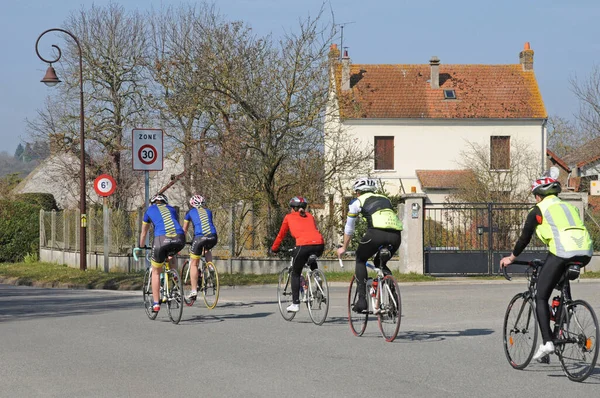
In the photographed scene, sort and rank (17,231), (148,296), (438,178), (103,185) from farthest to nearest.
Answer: (438,178), (17,231), (103,185), (148,296)

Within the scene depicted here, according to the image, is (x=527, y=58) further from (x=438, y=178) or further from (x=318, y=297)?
(x=318, y=297)

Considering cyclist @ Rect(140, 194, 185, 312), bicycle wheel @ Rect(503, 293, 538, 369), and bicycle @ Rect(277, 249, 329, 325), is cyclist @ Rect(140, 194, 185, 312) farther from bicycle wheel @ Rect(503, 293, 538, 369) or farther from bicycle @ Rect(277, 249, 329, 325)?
bicycle wheel @ Rect(503, 293, 538, 369)

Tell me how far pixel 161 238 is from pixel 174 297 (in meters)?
0.86

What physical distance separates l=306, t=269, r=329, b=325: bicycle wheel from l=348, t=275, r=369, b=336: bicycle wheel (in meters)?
1.13

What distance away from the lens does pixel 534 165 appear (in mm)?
45125

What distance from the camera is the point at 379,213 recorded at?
11.0m

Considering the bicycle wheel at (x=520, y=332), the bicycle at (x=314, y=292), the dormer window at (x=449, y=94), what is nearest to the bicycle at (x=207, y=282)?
the bicycle at (x=314, y=292)

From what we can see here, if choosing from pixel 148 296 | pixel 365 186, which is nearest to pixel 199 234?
pixel 148 296

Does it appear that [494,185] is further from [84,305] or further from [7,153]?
[7,153]

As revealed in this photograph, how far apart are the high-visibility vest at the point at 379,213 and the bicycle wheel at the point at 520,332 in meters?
2.41

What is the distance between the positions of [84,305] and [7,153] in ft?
344

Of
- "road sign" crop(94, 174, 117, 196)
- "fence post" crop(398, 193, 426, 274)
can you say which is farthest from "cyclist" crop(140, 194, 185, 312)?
"road sign" crop(94, 174, 117, 196)

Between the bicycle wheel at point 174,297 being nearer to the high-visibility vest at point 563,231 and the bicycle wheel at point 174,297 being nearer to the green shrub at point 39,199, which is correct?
the high-visibility vest at point 563,231

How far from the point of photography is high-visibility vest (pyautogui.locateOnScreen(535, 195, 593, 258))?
8078mm
